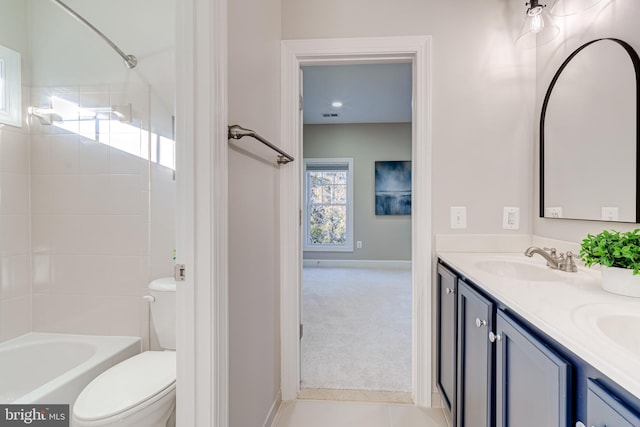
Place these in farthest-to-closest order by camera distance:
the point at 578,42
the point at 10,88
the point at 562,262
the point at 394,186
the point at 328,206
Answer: the point at 328,206 < the point at 394,186 < the point at 10,88 < the point at 578,42 < the point at 562,262

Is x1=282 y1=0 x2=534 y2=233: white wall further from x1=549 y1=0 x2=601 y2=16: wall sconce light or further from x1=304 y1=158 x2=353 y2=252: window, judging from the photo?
x1=304 y1=158 x2=353 y2=252: window

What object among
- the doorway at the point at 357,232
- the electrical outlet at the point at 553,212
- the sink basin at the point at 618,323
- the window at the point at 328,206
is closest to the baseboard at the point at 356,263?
the doorway at the point at 357,232

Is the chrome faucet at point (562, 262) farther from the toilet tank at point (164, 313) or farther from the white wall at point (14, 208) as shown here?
the white wall at point (14, 208)

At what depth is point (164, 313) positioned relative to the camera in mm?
1677

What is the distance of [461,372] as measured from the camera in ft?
4.26

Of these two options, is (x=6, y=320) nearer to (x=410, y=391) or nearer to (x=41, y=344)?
(x=41, y=344)

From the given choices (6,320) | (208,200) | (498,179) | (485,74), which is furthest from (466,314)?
(6,320)

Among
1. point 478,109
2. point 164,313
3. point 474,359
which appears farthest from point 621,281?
point 164,313

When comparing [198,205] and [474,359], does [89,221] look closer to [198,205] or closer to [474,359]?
[198,205]

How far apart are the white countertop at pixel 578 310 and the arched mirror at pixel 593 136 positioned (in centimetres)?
33

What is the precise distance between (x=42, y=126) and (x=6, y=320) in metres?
1.21

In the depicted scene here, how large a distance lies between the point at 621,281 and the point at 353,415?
4.61ft

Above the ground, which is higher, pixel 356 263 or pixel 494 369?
pixel 494 369

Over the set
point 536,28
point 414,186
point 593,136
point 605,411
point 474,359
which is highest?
point 536,28
